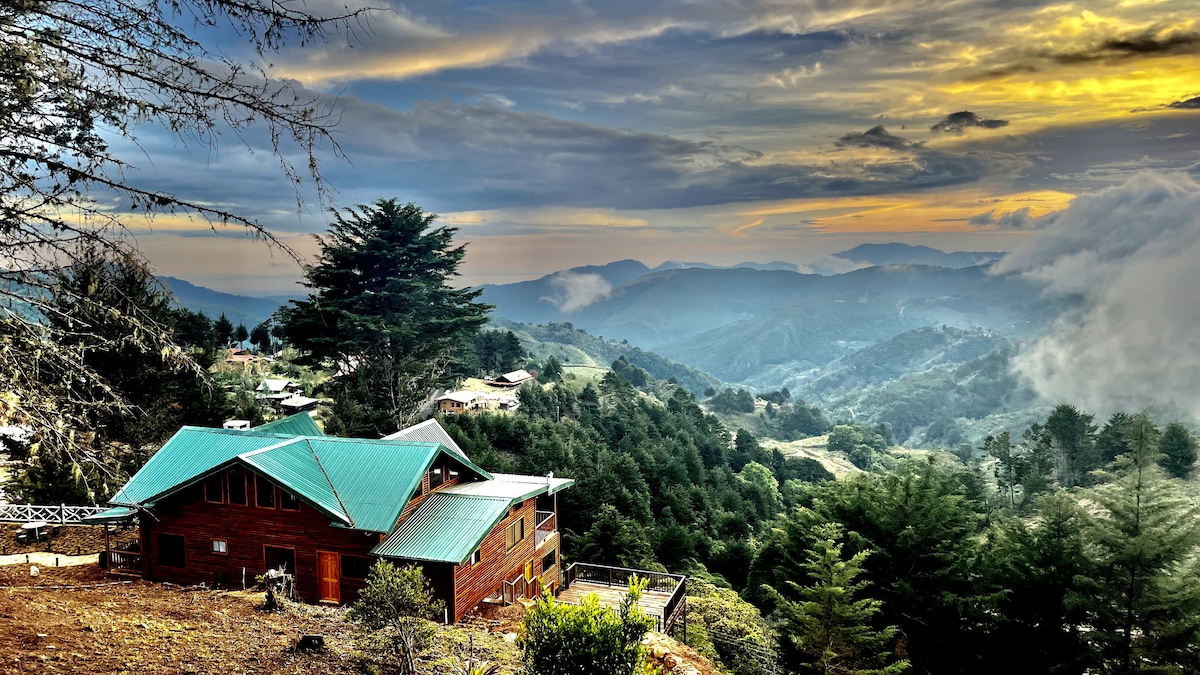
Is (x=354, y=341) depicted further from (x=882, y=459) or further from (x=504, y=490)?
(x=882, y=459)

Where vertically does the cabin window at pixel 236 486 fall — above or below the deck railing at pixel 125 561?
above

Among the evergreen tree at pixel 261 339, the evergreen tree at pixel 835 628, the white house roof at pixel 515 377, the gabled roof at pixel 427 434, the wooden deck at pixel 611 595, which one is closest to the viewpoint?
the evergreen tree at pixel 835 628

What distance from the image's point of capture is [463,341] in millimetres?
40312

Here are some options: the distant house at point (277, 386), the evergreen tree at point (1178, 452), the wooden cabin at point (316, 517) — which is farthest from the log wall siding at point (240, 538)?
the evergreen tree at point (1178, 452)

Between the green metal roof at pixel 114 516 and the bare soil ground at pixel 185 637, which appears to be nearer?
the bare soil ground at pixel 185 637

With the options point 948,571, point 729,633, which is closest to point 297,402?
point 729,633

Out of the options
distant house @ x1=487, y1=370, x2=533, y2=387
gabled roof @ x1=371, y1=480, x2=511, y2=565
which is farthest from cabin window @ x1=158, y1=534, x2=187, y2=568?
distant house @ x1=487, y1=370, x2=533, y2=387

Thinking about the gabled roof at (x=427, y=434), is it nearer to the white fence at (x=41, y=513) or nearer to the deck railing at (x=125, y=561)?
the deck railing at (x=125, y=561)

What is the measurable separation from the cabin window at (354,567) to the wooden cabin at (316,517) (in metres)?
0.02

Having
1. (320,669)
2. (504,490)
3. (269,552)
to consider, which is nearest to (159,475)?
(269,552)

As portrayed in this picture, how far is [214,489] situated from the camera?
58.0 feet

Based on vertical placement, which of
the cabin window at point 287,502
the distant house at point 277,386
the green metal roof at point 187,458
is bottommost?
A: the cabin window at point 287,502

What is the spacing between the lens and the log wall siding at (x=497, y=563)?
648 inches

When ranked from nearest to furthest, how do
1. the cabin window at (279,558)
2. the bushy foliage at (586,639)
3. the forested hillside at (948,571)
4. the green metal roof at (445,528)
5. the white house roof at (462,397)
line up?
the bushy foliage at (586,639), the green metal roof at (445,528), the cabin window at (279,558), the forested hillside at (948,571), the white house roof at (462,397)
